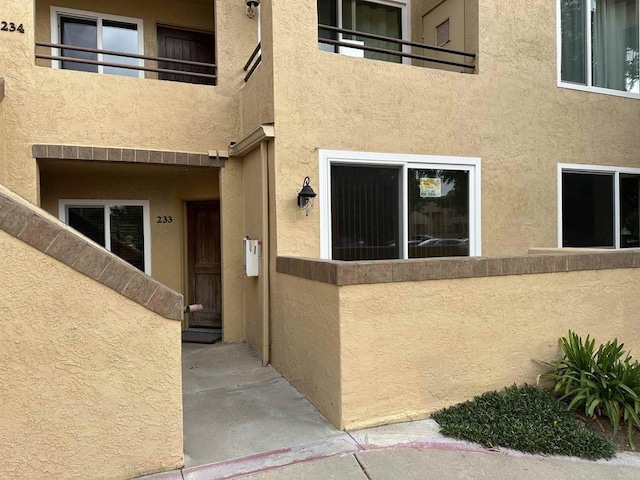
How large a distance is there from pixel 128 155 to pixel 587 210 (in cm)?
733

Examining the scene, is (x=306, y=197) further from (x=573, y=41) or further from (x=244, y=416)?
(x=573, y=41)

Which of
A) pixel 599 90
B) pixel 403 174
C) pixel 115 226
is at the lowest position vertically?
pixel 115 226

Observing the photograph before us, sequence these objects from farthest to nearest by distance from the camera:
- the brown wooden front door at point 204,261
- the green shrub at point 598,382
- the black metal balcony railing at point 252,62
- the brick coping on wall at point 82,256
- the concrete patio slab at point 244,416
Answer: the brown wooden front door at point 204,261
the black metal balcony railing at point 252,62
the green shrub at point 598,382
the concrete patio slab at point 244,416
the brick coping on wall at point 82,256

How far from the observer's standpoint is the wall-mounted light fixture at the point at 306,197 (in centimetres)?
515

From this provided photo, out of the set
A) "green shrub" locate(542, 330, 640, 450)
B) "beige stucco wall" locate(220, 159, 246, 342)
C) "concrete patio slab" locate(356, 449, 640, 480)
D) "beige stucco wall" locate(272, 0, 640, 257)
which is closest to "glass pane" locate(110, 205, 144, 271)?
"beige stucco wall" locate(220, 159, 246, 342)

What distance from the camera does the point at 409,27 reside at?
8227 millimetres

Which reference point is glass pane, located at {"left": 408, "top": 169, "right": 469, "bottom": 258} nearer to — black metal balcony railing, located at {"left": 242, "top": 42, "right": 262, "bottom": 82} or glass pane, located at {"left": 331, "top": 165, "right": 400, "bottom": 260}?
glass pane, located at {"left": 331, "top": 165, "right": 400, "bottom": 260}

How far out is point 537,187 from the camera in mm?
6781

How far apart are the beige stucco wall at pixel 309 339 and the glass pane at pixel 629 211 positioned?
615cm

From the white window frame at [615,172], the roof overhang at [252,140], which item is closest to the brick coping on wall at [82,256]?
the roof overhang at [252,140]

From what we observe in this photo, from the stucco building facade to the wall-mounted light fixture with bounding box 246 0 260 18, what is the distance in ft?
0.26

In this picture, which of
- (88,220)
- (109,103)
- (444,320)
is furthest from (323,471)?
(88,220)

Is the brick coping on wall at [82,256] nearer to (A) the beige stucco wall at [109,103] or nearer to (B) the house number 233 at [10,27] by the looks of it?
(A) the beige stucco wall at [109,103]

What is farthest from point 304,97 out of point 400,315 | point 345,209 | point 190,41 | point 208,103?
point 190,41
